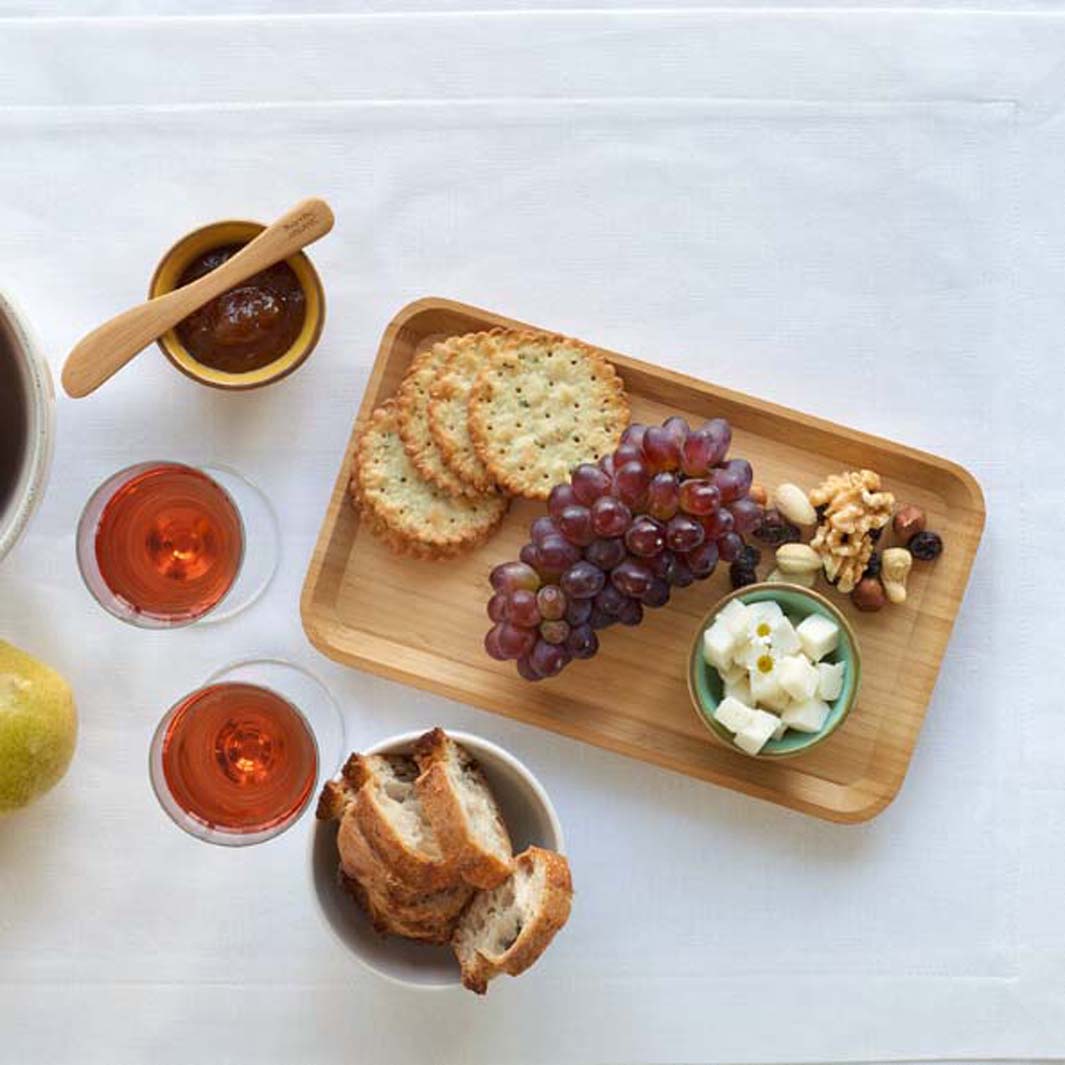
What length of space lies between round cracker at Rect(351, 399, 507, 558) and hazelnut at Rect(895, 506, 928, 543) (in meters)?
0.33

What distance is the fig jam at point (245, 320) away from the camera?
1230 millimetres

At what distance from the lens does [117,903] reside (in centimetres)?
128

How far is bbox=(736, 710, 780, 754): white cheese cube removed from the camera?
3.92 feet

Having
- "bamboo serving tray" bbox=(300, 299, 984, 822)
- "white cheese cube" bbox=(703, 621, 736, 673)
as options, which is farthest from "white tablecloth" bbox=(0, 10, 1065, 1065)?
"white cheese cube" bbox=(703, 621, 736, 673)

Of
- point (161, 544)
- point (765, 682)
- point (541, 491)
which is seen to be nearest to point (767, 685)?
point (765, 682)

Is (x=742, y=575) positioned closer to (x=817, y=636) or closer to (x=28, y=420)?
(x=817, y=636)

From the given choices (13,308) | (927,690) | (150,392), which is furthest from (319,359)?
(927,690)

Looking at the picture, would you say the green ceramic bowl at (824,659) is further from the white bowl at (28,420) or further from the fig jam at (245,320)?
the white bowl at (28,420)

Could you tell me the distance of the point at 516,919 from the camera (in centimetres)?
112

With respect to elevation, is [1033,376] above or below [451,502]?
above

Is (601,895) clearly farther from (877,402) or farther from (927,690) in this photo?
(877,402)

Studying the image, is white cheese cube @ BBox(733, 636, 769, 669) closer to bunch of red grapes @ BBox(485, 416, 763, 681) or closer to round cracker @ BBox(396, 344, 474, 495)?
bunch of red grapes @ BBox(485, 416, 763, 681)

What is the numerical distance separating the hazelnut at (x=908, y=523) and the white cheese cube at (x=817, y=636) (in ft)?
0.36

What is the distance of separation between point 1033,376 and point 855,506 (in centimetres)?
22
